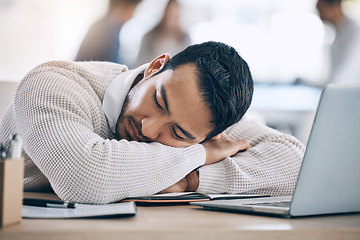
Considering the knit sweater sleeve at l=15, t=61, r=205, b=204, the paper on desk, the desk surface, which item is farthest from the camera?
the knit sweater sleeve at l=15, t=61, r=205, b=204

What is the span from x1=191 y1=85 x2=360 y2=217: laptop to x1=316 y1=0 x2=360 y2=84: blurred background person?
11.0 ft

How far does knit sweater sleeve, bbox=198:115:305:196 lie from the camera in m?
1.13

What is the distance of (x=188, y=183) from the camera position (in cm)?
111

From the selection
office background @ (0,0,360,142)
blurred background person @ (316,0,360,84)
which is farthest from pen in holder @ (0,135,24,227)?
blurred background person @ (316,0,360,84)

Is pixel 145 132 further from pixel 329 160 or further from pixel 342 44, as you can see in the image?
pixel 342 44

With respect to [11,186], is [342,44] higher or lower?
higher

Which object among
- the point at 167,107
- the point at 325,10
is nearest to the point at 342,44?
the point at 325,10

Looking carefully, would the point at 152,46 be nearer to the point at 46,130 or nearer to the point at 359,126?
the point at 46,130

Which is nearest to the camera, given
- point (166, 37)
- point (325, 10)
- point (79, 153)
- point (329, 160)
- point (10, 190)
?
point (10, 190)

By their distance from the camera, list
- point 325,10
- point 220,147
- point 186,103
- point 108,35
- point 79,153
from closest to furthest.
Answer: point 79,153 < point 186,103 < point 220,147 < point 108,35 < point 325,10

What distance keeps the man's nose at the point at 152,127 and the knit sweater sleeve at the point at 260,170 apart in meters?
0.14

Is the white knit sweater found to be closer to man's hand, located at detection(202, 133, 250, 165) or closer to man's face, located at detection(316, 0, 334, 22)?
man's hand, located at detection(202, 133, 250, 165)

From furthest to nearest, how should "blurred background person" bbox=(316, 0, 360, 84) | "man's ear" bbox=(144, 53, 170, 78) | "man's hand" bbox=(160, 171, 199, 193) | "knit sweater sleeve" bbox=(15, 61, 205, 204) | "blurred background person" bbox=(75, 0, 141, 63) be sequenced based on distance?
"blurred background person" bbox=(316, 0, 360, 84) → "blurred background person" bbox=(75, 0, 141, 63) → "man's ear" bbox=(144, 53, 170, 78) → "man's hand" bbox=(160, 171, 199, 193) → "knit sweater sleeve" bbox=(15, 61, 205, 204)

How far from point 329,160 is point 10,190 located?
1.51ft
